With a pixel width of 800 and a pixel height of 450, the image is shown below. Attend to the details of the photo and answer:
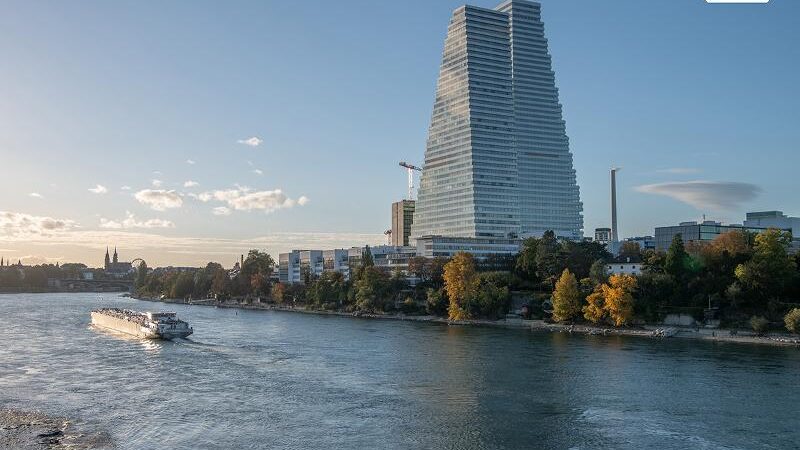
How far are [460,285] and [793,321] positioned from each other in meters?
50.3

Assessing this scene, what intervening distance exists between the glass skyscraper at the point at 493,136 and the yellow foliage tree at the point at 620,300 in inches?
3565

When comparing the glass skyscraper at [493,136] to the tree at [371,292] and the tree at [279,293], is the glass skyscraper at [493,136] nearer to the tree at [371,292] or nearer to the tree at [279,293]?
the tree at [279,293]

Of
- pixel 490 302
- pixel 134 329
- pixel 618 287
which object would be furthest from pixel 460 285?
pixel 134 329

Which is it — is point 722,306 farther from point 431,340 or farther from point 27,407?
point 27,407

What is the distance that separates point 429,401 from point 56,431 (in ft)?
76.7

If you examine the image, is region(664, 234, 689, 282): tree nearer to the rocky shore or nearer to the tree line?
the tree line

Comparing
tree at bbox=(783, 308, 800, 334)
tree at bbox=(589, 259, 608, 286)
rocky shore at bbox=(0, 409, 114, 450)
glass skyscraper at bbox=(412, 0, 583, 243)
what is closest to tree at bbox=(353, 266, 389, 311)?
tree at bbox=(589, 259, 608, 286)

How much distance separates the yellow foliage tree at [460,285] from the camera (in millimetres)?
113500

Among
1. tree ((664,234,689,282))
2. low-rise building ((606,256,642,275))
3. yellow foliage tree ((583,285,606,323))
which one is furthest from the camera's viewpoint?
low-rise building ((606,256,642,275))

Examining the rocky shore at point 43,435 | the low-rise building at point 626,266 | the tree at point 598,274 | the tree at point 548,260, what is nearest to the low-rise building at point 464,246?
the tree at point 548,260

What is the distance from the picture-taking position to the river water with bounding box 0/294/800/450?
39.9 metres

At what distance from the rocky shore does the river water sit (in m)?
1.30

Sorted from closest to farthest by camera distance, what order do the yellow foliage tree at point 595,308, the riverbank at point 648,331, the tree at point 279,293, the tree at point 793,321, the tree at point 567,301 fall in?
the tree at point 793,321, the riverbank at point 648,331, the yellow foliage tree at point 595,308, the tree at point 567,301, the tree at point 279,293

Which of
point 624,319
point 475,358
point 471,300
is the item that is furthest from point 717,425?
point 471,300
